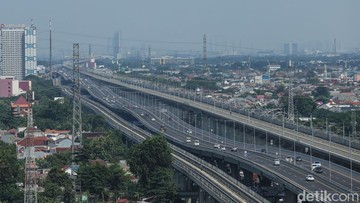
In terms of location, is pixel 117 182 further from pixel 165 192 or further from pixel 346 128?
pixel 346 128

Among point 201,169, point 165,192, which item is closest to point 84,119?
point 201,169

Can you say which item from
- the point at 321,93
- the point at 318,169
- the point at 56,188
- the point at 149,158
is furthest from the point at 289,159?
the point at 321,93

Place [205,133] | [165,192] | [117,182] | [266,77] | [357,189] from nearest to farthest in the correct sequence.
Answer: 1. [357,189]
2. [165,192]
3. [117,182]
4. [205,133]
5. [266,77]

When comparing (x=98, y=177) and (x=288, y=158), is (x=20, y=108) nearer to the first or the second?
(x=288, y=158)

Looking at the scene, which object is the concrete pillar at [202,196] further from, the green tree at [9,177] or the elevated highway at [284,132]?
the green tree at [9,177]

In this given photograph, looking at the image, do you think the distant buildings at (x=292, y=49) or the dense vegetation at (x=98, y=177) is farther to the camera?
the distant buildings at (x=292, y=49)

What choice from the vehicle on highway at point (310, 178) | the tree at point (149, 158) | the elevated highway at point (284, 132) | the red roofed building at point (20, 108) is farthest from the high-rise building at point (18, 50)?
the vehicle on highway at point (310, 178)

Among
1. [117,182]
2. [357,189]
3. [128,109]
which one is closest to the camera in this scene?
[357,189]

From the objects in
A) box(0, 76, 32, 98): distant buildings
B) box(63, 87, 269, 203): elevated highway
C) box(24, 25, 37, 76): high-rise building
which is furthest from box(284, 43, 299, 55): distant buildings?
box(63, 87, 269, 203): elevated highway
